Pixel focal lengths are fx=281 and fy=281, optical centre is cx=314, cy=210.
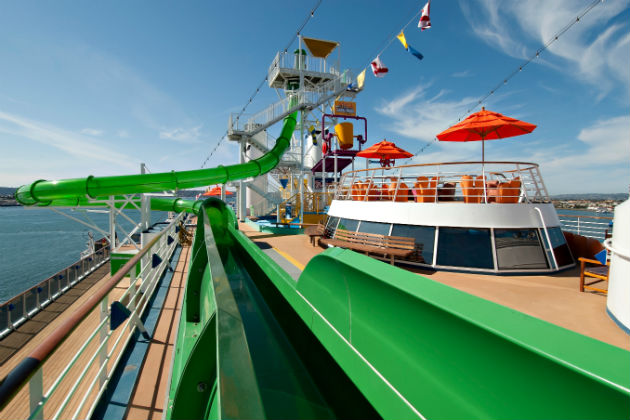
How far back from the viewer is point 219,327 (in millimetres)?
1113

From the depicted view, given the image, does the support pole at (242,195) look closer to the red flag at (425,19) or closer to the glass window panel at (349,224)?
the glass window panel at (349,224)

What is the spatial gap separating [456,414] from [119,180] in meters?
14.2

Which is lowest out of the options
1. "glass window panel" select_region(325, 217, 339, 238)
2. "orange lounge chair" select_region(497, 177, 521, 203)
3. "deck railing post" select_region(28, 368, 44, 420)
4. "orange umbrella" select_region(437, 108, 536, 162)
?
"deck railing post" select_region(28, 368, 44, 420)

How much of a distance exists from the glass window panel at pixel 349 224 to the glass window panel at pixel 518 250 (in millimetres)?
3775

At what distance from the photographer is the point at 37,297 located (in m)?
12.8

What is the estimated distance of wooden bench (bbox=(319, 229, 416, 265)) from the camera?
7.01 metres

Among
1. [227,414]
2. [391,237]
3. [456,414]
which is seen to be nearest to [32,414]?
[227,414]

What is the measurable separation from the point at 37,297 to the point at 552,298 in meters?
18.7

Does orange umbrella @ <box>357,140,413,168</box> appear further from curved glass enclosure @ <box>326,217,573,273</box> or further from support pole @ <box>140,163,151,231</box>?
support pole @ <box>140,163,151,231</box>

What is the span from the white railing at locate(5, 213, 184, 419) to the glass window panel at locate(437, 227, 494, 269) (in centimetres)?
635

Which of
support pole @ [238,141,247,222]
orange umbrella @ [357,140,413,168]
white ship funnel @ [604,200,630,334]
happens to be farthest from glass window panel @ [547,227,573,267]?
support pole @ [238,141,247,222]

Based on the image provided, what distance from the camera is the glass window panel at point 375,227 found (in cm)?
788

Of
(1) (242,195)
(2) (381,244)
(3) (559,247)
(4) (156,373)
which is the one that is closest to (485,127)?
(3) (559,247)

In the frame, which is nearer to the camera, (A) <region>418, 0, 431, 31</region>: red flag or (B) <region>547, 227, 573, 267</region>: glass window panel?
(B) <region>547, 227, 573, 267</region>: glass window panel
